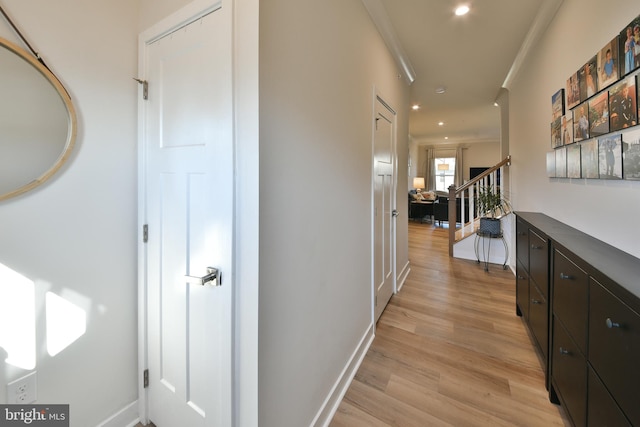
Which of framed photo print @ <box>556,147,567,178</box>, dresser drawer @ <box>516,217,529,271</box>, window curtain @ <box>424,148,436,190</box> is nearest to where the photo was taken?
framed photo print @ <box>556,147,567,178</box>

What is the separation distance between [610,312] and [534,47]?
2883mm

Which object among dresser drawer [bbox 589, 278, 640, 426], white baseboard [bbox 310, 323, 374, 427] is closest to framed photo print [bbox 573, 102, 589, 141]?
dresser drawer [bbox 589, 278, 640, 426]

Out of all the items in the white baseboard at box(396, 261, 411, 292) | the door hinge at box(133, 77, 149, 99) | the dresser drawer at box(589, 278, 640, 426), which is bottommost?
the white baseboard at box(396, 261, 411, 292)

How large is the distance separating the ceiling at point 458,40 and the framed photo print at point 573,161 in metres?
1.21

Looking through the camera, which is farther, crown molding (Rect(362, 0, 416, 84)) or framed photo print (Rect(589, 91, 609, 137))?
crown molding (Rect(362, 0, 416, 84))

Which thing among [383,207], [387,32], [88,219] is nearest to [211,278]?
[88,219]

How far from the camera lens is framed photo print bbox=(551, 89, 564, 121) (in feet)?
6.51

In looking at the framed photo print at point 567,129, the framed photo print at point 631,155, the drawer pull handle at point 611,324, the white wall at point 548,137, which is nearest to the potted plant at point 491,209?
the white wall at point 548,137

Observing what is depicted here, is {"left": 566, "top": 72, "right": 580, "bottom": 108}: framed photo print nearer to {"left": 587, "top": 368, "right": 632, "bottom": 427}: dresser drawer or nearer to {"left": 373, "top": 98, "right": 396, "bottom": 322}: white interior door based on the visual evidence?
{"left": 373, "top": 98, "right": 396, "bottom": 322}: white interior door

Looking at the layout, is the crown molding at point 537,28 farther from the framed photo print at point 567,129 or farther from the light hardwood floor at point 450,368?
the light hardwood floor at point 450,368

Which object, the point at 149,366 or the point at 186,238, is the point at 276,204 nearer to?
the point at 186,238

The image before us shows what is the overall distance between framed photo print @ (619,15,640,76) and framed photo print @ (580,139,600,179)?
0.42 m

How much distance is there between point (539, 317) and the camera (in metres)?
1.75

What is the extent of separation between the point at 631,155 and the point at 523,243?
1129mm
